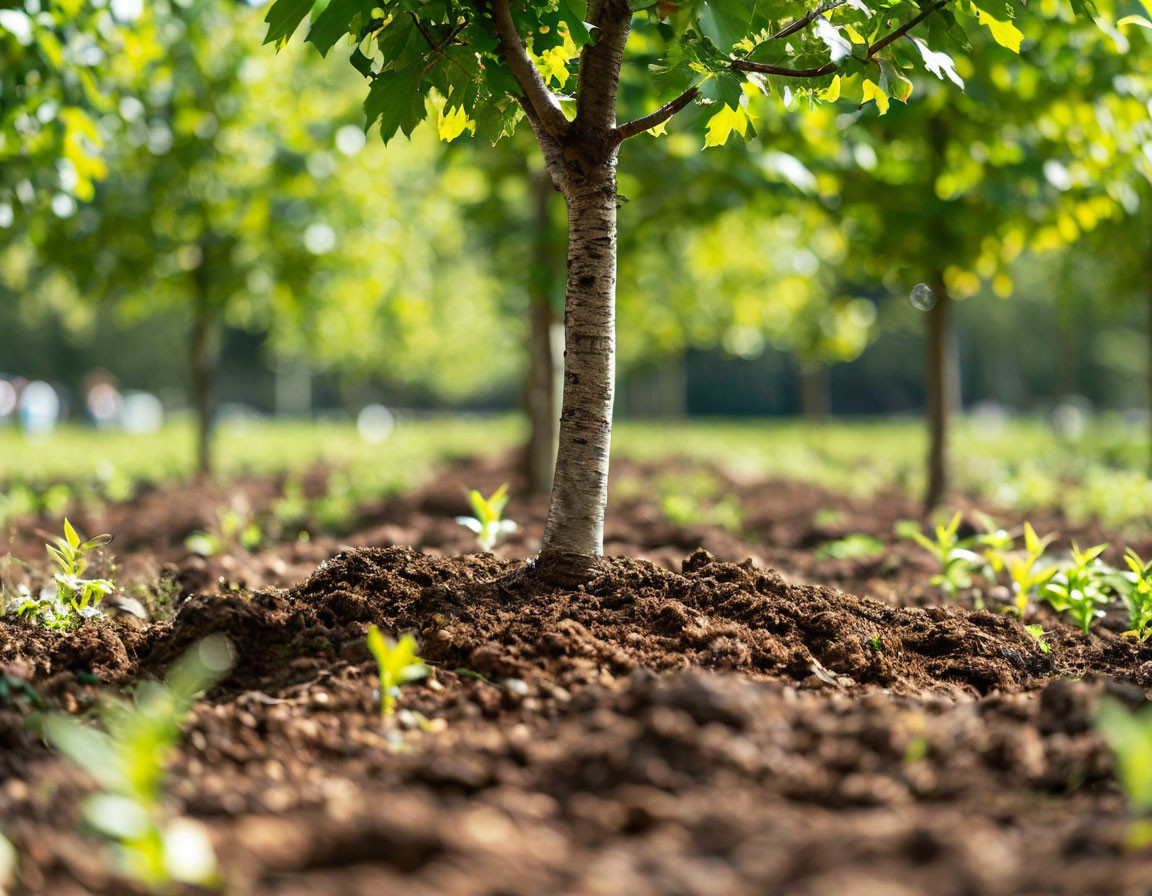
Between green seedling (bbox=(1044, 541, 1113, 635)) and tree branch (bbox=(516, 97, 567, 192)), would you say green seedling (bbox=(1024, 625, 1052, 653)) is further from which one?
tree branch (bbox=(516, 97, 567, 192))

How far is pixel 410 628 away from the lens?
3.16 metres

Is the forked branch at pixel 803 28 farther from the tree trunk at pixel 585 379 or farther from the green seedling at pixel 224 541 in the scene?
the green seedling at pixel 224 541

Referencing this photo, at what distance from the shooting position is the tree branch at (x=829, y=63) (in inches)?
122

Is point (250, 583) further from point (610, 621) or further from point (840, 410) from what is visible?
point (840, 410)

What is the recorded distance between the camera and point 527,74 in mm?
3299

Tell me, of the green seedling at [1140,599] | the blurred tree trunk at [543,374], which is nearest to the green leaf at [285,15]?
the green seedling at [1140,599]

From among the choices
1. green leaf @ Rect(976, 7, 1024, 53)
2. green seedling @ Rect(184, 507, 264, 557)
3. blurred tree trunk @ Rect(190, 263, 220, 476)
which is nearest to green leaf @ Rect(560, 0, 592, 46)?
green leaf @ Rect(976, 7, 1024, 53)

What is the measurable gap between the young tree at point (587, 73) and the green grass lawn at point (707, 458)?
5.13m

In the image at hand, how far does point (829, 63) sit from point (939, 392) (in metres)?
5.25

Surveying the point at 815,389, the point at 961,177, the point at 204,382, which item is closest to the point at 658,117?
the point at 961,177

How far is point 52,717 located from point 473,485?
7584mm

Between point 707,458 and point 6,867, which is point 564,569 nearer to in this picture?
point 6,867

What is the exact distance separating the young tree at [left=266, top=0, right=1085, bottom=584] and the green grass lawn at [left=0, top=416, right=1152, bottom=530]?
5125 mm

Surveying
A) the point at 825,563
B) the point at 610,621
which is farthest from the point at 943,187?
the point at 610,621
